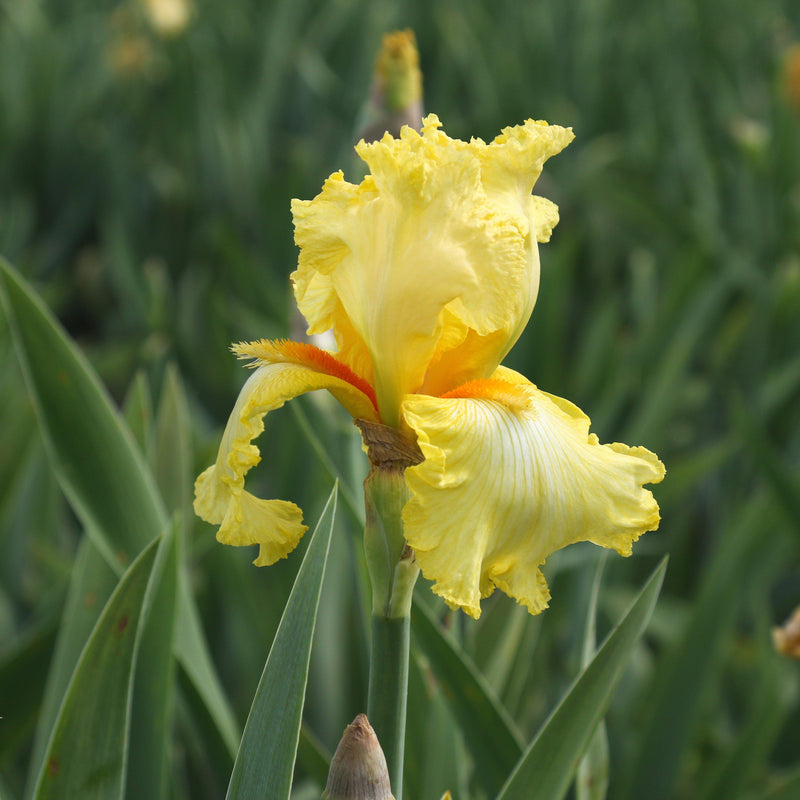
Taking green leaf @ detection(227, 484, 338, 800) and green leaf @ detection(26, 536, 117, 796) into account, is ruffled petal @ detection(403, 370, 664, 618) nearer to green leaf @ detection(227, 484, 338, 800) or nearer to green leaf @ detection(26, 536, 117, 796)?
green leaf @ detection(227, 484, 338, 800)

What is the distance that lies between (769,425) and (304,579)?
1428 millimetres

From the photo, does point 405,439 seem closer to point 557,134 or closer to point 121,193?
point 557,134

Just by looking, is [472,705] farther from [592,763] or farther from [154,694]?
[154,694]

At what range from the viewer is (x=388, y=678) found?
55cm

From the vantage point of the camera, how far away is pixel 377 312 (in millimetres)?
546

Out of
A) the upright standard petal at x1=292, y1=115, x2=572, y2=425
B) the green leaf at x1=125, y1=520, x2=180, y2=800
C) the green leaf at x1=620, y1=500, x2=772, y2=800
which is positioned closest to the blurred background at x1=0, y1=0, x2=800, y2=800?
the green leaf at x1=620, y1=500, x2=772, y2=800

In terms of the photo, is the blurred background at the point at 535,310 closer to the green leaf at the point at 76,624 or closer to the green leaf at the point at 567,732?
the green leaf at the point at 76,624

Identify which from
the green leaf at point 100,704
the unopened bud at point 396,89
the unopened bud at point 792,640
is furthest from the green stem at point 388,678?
the unopened bud at point 396,89

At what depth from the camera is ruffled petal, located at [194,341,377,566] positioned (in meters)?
Result: 0.54

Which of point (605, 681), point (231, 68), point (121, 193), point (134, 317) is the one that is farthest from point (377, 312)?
point (231, 68)

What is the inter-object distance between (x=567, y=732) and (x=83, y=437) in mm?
444

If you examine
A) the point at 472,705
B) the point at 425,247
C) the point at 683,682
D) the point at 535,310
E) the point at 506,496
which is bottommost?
the point at 683,682

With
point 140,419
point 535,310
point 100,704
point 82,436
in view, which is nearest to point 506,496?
point 100,704

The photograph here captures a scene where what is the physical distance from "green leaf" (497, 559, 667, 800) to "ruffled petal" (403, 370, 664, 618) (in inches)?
4.8
